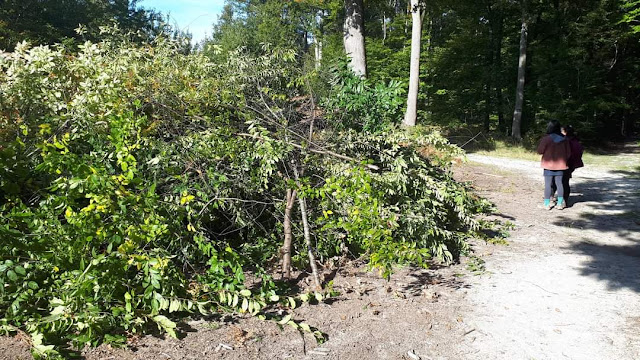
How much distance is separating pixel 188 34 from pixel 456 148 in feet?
12.8

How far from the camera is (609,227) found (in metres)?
6.77

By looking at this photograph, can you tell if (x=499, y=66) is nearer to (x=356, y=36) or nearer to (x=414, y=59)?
(x=414, y=59)

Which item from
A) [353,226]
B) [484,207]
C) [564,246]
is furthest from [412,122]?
[353,226]

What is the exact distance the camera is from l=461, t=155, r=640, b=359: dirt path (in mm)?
3400

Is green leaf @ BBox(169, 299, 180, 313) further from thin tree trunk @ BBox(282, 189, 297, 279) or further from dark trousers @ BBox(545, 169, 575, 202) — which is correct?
dark trousers @ BBox(545, 169, 575, 202)

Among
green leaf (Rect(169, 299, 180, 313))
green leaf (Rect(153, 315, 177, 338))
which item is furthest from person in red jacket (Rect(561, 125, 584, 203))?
green leaf (Rect(153, 315, 177, 338))

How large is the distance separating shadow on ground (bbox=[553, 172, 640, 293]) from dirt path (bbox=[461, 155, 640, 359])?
0.04 feet

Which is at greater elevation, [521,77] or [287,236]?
[521,77]

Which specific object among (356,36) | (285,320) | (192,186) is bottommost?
(285,320)

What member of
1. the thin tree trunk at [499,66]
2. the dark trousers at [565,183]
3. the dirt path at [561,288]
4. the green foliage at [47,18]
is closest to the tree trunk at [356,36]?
the dirt path at [561,288]

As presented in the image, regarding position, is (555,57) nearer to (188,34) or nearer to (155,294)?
(188,34)

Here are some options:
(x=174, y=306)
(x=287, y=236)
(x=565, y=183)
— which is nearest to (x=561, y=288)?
(x=287, y=236)

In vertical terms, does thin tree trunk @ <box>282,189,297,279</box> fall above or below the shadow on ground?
above

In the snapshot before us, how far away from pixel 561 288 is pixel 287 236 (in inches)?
111
